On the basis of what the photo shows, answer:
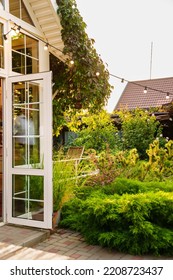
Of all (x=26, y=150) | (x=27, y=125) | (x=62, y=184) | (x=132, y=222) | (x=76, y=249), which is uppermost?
(x=27, y=125)

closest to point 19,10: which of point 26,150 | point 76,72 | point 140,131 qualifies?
point 76,72

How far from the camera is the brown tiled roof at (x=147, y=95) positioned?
17.2 metres

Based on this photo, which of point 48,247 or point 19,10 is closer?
point 48,247

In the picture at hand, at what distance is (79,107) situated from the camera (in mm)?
7309

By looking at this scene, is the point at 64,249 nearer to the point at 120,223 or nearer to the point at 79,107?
the point at 120,223

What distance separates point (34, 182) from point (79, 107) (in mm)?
2929

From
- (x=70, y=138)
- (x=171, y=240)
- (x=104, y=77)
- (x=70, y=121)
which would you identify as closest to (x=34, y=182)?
(x=171, y=240)

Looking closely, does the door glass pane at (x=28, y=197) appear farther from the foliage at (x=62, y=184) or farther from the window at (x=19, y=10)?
the window at (x=19, y=10)

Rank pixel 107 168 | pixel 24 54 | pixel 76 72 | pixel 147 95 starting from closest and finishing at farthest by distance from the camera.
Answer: pixel 24 54 < pixel 107 168 < pixel 76 72 < pixel 147 95

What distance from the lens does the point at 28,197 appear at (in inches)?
190

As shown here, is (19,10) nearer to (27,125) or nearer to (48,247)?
(27,125)

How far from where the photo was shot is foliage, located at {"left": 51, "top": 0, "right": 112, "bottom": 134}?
20.1 ft

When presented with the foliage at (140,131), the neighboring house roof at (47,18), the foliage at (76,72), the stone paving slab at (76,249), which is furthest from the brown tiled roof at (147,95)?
the stone paving slab at (76,249)

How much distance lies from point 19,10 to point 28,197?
321 centimetres
